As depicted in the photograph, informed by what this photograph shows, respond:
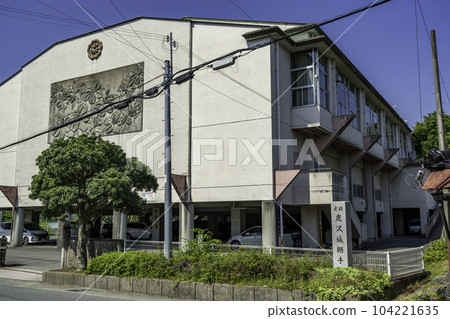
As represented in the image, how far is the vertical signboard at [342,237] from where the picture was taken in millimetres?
9844

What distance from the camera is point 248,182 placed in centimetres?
2017

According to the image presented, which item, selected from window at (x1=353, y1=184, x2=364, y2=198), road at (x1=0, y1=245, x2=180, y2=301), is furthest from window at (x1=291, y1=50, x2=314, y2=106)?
road at (x1=0, y1=245, x2=180, y2=301)

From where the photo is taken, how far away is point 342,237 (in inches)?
392

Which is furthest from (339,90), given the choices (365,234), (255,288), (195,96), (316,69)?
(255,288)

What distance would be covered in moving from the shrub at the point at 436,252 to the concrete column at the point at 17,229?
26.2 m

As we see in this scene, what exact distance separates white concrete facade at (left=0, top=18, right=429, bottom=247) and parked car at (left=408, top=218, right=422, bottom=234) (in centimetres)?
1250

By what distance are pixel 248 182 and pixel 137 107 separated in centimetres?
928

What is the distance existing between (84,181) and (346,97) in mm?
18433

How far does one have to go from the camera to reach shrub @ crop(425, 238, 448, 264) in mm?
13930

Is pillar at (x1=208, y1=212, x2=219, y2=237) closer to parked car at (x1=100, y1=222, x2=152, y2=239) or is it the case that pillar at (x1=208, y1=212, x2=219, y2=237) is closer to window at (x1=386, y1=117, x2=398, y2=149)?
parked car at (x1=100, y1=222, x2=152, y2=239)

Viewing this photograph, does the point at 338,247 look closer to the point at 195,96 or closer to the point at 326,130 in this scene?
the point at 326,130

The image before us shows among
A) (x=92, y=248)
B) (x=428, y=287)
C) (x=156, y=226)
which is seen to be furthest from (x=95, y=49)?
(x=428, y=287)

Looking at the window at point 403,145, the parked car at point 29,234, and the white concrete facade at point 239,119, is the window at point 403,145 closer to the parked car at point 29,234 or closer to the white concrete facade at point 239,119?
the white concrete facade at point 239,119

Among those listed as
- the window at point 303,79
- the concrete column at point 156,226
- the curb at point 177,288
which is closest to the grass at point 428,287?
the curb at point 177,288
